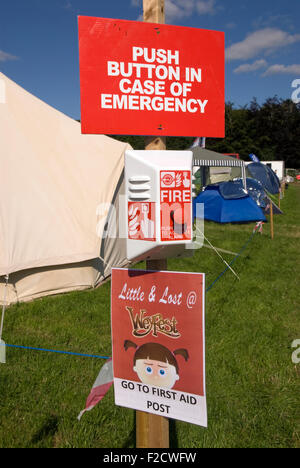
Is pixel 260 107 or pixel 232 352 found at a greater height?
pixel 260 107

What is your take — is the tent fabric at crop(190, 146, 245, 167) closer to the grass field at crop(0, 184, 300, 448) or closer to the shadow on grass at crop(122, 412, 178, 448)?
the grass field at crop(0, 184, 300, 448)

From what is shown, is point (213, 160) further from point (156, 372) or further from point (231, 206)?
point (156, 372)

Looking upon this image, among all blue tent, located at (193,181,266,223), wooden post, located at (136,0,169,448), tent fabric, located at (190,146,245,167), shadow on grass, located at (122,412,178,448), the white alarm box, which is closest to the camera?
the white alarm box

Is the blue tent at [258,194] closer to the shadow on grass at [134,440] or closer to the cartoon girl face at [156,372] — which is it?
the shadow on grass at [134,440]

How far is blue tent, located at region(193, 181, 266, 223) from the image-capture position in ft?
35.9

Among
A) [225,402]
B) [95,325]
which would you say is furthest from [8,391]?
[225,402]

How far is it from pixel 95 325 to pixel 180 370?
8.62 ft

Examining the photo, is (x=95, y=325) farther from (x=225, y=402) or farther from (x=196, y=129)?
(x=196, y=129)

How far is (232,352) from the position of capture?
3410 millimetres

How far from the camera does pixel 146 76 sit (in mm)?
1442

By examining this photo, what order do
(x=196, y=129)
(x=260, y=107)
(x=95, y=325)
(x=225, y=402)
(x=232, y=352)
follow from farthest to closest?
1. (x=260, y=107)
2. (x=95, y=325)
3. (x=232, y=352)
4. (x=225, y=402)
5. (x=196, y=129)

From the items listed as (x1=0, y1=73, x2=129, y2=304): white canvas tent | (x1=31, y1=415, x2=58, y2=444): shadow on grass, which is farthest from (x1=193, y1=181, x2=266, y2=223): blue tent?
(x1=31, y1=415, x2=58, y2=444): shadow on grass

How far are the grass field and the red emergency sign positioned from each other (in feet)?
6.67

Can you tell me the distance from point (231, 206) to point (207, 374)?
27.9 feet
